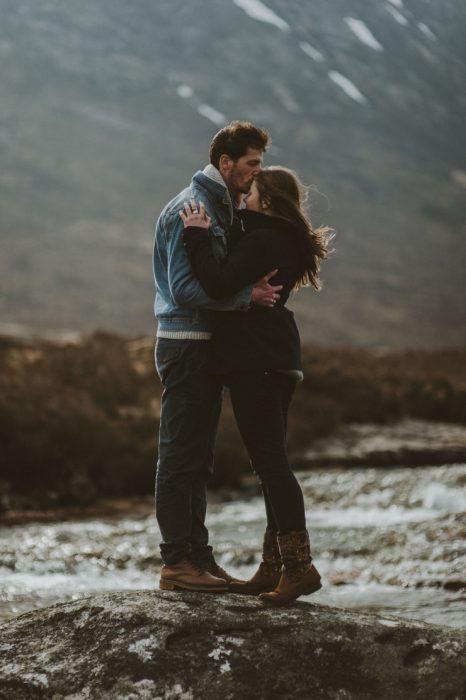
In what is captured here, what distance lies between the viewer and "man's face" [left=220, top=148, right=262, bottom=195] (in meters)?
5.29

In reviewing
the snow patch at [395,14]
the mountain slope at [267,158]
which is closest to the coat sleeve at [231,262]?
the mountain slope at [267,158]

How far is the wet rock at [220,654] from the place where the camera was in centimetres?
459

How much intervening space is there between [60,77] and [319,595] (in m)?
186

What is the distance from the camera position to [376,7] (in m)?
123

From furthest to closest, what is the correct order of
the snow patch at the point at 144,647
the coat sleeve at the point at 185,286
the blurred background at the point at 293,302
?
the blurred background at the point at 293,302 < the coat sleeve at the point at 185,286 < the snow patch at the point at 144,647

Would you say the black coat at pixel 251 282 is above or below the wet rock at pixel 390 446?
above

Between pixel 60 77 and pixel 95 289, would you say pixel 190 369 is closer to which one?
pixel 95 289

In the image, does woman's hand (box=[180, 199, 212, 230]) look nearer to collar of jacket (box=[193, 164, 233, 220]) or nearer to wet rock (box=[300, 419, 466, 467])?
collar of jacket (box=[193, 164, 233, 220])

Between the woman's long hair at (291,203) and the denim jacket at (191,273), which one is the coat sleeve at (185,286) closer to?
the denim jacket at (191,273)

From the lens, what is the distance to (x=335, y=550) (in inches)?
388

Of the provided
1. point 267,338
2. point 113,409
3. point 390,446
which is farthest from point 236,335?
point 390,446

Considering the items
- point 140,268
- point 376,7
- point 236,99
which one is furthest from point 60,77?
point 376,7

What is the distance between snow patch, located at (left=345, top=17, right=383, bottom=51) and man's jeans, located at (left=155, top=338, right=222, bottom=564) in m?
182

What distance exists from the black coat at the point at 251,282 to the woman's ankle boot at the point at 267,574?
38.8 inches
